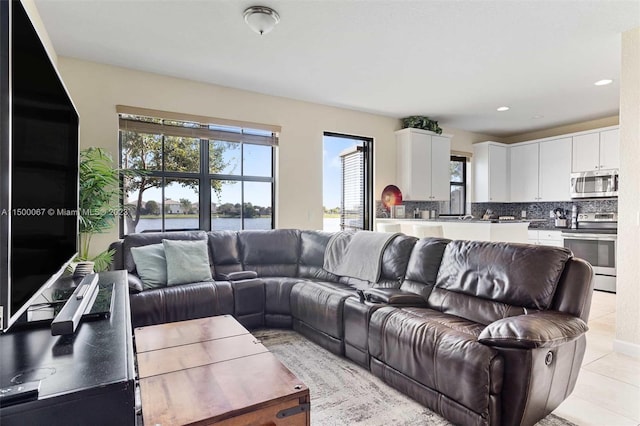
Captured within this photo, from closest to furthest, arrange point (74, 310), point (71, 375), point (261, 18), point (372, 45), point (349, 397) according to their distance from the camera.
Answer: point (71, 375)
point (74, 310)
point (349, 397)
point (261, 18)
point (372, 45)

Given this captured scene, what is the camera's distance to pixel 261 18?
255 centimetres

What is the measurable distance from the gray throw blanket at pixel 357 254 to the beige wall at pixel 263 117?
46.4 inches

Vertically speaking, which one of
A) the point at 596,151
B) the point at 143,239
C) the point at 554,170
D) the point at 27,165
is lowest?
the point at 143,239

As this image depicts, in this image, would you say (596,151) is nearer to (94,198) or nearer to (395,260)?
(395,260)

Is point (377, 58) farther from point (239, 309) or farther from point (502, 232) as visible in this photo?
point (239, 309)

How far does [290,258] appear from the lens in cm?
399

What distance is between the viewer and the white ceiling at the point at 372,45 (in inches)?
100

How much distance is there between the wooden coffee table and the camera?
1.27 m

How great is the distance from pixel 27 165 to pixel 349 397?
194 centimetres

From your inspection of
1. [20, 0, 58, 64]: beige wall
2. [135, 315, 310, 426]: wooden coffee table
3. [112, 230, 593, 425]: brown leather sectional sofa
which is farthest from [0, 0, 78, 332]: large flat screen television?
[112, 230, 593, 425]: brown leather sectional sofa

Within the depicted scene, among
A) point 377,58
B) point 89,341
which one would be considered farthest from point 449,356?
A: point 377,58

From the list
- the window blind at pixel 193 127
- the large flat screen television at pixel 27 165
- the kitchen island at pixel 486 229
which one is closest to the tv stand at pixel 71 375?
the large flat screen television at pixel 27 165

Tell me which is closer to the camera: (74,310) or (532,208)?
(74,310)

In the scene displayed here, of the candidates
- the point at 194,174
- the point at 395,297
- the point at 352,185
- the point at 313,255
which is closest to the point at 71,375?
the point at 395,297
